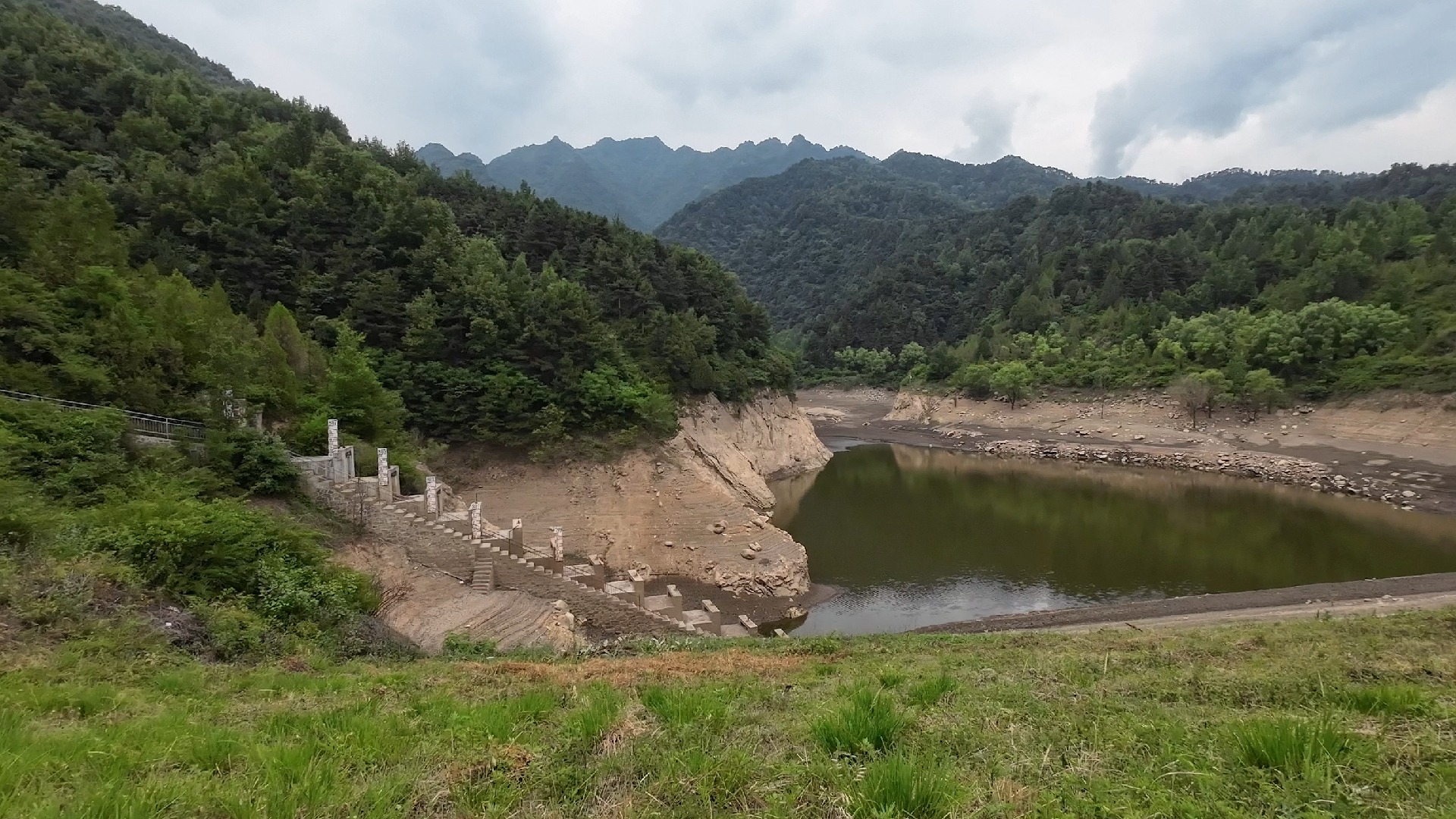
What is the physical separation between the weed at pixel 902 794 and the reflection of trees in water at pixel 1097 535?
2038 cm

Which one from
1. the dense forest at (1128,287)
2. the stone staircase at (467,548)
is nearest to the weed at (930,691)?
the stone staircase at (467,548)

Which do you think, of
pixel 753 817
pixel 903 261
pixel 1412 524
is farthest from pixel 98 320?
pixel 903 261

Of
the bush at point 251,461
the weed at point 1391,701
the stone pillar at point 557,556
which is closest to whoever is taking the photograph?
the weed at point 1391,701

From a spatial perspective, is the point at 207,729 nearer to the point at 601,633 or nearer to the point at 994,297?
the point at 601,633

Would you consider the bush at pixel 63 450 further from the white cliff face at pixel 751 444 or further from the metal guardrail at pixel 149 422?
the white cliff face at pixel 751 444

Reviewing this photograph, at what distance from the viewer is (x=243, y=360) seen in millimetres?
14852

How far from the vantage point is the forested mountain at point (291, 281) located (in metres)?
14.0

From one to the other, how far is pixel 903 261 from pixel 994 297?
2258 centimetres

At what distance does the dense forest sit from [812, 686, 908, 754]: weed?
52.5 meters

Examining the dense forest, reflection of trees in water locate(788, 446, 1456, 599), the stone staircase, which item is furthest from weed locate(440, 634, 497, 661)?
the dense forest

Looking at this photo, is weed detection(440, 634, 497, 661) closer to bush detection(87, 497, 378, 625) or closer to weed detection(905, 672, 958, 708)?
bush detection(87, 497, 378, 625)

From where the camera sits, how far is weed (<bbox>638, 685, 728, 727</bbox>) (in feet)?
15.6

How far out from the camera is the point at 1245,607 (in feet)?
60.1

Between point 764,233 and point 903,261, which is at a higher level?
point 764,233
